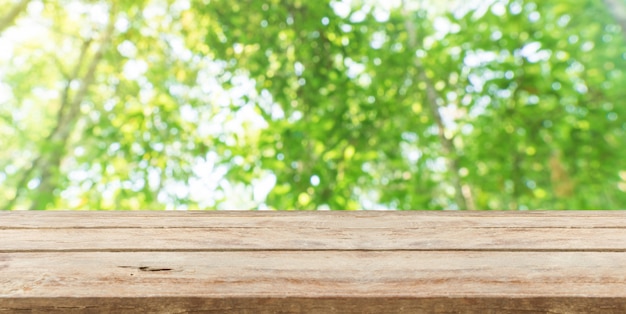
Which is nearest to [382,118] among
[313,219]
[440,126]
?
[440,126]

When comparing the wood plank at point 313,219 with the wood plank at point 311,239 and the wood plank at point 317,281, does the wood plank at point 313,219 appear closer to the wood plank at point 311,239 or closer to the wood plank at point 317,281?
the wood plank at point 311,239

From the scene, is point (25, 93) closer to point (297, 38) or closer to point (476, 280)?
point (297, 38)

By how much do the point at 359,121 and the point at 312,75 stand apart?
0.51 m

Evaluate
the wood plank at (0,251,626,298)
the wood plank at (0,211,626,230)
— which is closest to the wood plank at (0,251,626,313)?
the wood plank at (0,251,626,298)

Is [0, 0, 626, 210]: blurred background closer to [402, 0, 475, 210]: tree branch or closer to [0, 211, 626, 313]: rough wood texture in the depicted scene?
[402, 0, 475, 210]: tree branch

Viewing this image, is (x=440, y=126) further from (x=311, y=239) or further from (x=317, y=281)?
(x=317, y=281)

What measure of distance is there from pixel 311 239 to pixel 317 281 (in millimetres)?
199

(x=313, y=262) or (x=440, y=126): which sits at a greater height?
(x=313, y=262)

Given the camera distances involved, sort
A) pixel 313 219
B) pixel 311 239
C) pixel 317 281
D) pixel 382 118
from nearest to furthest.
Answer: pixel 317 281
pixel 311 239
pixel 313 219
pixel 382 118

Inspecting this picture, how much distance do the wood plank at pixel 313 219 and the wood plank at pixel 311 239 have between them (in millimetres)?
28

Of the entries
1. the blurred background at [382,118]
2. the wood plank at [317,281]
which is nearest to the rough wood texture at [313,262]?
the wood plank at [317,281]

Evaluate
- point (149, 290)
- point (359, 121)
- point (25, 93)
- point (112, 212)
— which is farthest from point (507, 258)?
point (25, 93)

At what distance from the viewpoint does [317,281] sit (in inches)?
31.0

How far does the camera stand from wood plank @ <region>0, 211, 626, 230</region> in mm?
1070
